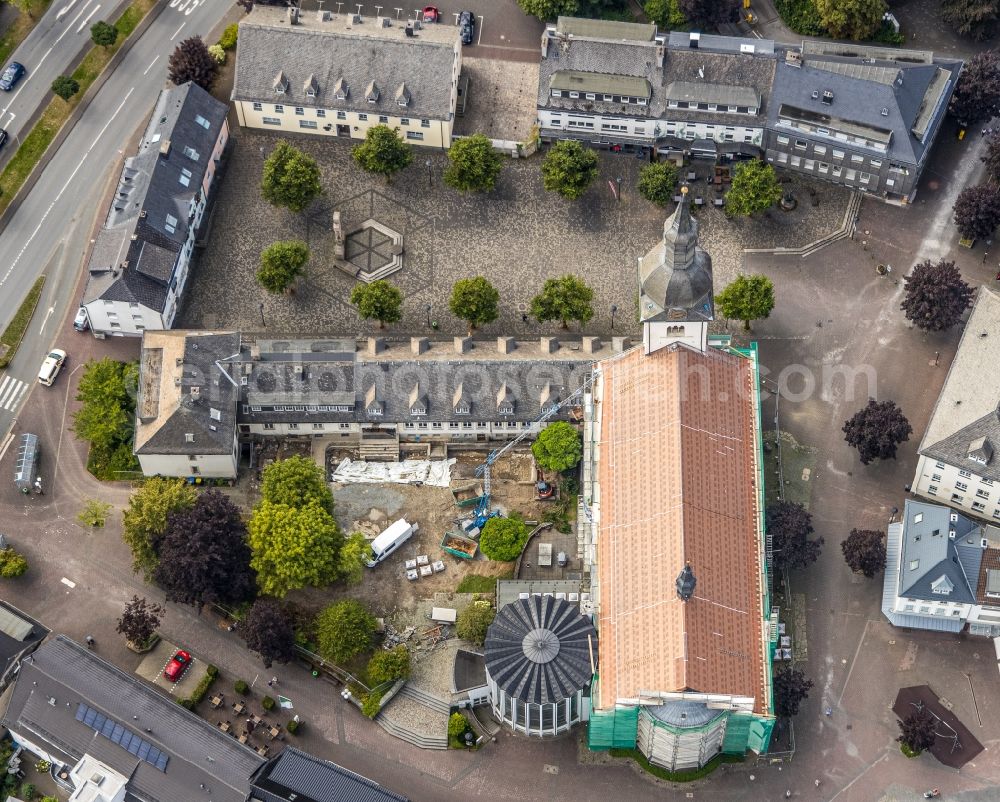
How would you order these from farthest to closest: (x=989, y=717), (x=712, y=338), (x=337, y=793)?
(x=712, y=338) → (x=989, y=717) → (x=337, y=793)

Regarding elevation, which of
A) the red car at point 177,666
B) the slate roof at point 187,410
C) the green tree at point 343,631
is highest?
the slate roof at point 187,410

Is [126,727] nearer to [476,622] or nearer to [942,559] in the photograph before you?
[476,622]

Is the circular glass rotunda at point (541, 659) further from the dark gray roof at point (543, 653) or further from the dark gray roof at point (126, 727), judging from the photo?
the dark gray roof at point (126, 727)

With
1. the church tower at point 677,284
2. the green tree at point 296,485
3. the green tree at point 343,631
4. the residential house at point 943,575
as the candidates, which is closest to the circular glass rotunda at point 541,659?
the green tree at point 343,631

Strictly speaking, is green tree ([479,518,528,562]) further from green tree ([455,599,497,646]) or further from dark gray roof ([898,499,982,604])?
dark gray roof ([898,499,982,604])

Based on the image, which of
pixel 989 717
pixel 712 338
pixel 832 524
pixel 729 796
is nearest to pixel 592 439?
pixel 712 338

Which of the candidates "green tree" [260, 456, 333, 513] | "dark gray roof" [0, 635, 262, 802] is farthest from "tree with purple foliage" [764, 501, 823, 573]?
"dark gray roof" [0, 635, 262, 802]

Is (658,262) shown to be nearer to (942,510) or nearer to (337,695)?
(942,510)
